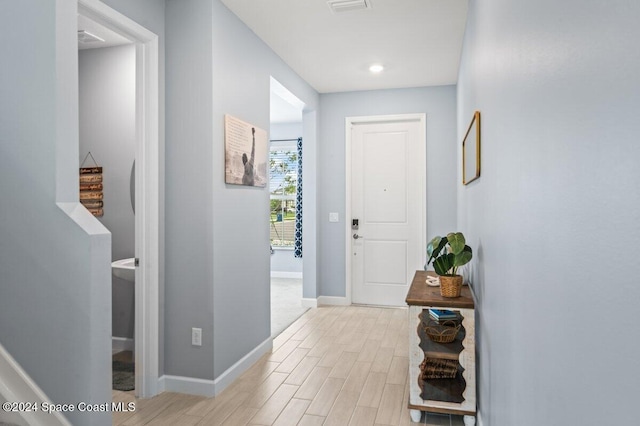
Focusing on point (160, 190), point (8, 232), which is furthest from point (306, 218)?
point (8, 232)

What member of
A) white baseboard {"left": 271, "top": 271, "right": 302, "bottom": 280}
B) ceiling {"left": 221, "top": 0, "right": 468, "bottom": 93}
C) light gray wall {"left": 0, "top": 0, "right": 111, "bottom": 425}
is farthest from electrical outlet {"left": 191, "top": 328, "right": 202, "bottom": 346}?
white baseboard {"left": 271, "top": 271, "right": 302, "bottom": 280}

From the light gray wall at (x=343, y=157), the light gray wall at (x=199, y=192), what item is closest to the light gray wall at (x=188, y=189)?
the light gray wall at (x=199, y=192)

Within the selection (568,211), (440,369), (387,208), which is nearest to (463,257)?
(440,369)

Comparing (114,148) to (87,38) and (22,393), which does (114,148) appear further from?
(22,393)

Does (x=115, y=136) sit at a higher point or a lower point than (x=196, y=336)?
higher

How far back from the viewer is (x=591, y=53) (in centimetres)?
70

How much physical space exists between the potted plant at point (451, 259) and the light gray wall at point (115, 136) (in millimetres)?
2600

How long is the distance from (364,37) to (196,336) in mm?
2581

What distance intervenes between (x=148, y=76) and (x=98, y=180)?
1485 mm

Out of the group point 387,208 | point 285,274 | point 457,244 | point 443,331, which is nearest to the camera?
point 457,244

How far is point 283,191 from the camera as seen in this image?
7270 mm

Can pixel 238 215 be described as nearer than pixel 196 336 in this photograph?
No

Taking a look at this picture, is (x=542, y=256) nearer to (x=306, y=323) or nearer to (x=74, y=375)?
(x=74, y=375)

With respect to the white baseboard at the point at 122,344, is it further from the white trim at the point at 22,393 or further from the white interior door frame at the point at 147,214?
the white trim at the point at 22,393
